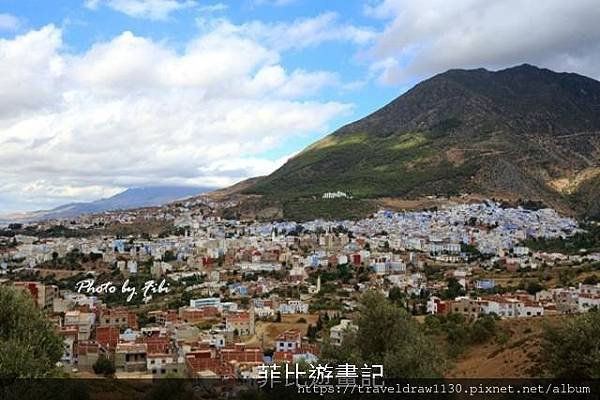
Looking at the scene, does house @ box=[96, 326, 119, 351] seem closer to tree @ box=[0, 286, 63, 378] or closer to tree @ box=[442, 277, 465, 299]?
tree @ box=[0, 286, 63, 378]

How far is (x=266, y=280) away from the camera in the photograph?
58.0 meters

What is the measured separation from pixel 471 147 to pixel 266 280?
6899 centimetres

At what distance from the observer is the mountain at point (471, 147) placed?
103 m

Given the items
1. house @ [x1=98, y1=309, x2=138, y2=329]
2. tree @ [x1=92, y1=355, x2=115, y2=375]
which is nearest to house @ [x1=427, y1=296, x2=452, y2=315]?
house @ [x1=98, y1=309, x2=138, y2=329]

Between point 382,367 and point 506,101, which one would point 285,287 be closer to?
point 382,367

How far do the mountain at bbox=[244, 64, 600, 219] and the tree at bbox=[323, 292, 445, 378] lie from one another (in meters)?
83.8

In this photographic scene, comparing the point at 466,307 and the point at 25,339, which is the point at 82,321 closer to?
the point at 25,339

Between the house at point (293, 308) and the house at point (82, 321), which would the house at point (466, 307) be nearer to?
the house at point (293, 308)

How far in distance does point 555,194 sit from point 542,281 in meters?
61.9

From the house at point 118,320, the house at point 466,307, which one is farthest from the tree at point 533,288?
the house at point 118,320

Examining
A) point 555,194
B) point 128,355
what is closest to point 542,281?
point 128,355

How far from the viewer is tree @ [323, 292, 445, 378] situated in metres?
13.6

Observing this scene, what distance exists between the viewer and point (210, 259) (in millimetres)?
70000

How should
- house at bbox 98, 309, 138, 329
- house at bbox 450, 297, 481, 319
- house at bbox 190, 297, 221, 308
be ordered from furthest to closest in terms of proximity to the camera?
1. house at bbox 190, 297, 221, 308
2. house at bbox 98, 309, 138, 329
3. house at bbox 450, 297, 481, 319
